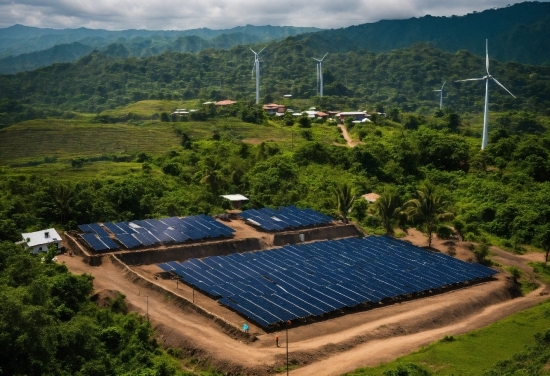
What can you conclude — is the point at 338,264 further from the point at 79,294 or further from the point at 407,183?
the point at 407,183

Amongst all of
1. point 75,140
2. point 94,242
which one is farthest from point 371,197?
point 75,140

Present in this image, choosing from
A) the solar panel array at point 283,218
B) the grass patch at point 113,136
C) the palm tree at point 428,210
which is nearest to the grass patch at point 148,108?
the grass patch at point 113,136

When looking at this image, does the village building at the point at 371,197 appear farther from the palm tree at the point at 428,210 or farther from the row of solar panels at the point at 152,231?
the row of solar panels at the point at 152,231

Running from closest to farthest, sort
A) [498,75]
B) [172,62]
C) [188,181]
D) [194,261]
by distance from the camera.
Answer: [194,261]
[188,181]
[498,75]
[172,62]

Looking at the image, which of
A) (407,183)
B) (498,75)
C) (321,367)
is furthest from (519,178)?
(498,75)

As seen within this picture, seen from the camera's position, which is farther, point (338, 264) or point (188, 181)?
point (188, 181)

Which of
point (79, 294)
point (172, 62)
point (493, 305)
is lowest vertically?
point (493, 305)
